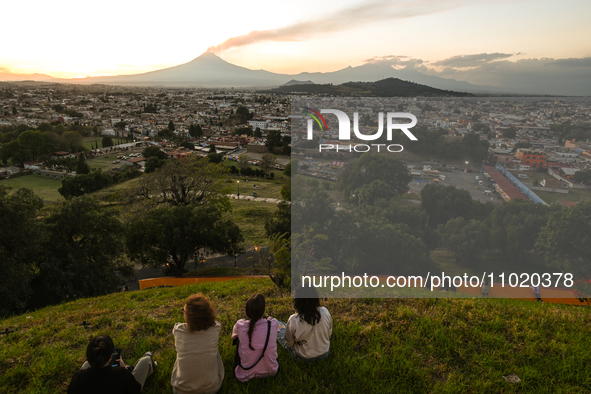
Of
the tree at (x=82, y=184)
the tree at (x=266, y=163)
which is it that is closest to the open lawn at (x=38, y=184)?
the tree at (x=82, y=184)

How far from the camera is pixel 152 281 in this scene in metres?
11.8

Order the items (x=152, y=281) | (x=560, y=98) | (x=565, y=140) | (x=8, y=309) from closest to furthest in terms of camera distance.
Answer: (x=565, y=140)
(x=560, y=98)
(x=8, y=309)
(x=152, y=281)

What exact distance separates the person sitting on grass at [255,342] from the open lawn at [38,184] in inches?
1732

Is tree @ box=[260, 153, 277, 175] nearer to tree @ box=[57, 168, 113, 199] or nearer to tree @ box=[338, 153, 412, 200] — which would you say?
tree @ box=[57, 168, 113, 199]

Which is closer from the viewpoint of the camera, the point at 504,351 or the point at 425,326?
the point at 504,351

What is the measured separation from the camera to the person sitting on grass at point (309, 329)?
2824 millimetres

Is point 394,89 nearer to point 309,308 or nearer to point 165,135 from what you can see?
point 309,308

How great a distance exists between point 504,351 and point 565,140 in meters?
2.27

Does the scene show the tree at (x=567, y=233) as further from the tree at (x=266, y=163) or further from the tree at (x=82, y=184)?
the tree at (x=266, y=163)

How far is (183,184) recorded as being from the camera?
64.4 ft

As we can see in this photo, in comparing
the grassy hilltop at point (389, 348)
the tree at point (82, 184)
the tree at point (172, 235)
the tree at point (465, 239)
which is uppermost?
the tree at point (465, 239)

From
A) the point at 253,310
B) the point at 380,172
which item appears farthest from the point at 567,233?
the point at 253,310

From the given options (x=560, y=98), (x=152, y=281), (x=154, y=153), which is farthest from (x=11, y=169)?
(x=560, y=98)

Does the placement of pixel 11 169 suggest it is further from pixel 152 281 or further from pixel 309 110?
pixel 309 110
